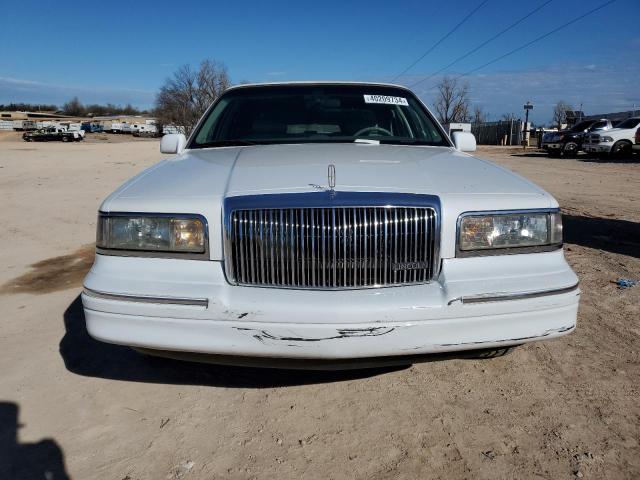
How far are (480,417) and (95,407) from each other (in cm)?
197

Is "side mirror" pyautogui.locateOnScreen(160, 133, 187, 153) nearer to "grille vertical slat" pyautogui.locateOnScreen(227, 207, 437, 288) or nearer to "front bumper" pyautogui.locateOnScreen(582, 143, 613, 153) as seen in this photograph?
"grille vertical slat" pyautogui.locateOnScreen(227, 207, 437, 288)

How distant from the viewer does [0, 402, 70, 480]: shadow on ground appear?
2004 millimetres

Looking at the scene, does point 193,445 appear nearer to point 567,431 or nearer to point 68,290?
point 567,431

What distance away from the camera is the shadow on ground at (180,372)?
9.01 ft

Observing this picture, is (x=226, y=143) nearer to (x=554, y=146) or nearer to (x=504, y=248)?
(x=504, y=248)

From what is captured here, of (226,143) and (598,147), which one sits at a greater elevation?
(598,147)

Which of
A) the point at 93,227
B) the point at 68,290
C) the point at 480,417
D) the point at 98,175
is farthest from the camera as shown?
the point at 98,175

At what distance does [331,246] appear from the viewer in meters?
2.12

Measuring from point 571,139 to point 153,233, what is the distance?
86.6ft

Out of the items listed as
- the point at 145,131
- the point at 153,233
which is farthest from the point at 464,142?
the point at 145,131

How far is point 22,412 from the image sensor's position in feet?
8.00

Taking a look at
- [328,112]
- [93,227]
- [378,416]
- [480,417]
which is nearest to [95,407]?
[378,416]

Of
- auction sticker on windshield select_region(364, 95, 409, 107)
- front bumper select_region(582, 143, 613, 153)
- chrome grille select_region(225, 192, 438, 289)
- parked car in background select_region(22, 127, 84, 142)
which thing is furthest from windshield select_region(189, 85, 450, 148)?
parked car in background select_region(22, 127, 84, 142)

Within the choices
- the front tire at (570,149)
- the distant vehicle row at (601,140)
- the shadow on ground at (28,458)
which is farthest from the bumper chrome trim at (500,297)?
the front tire at (570,149)
